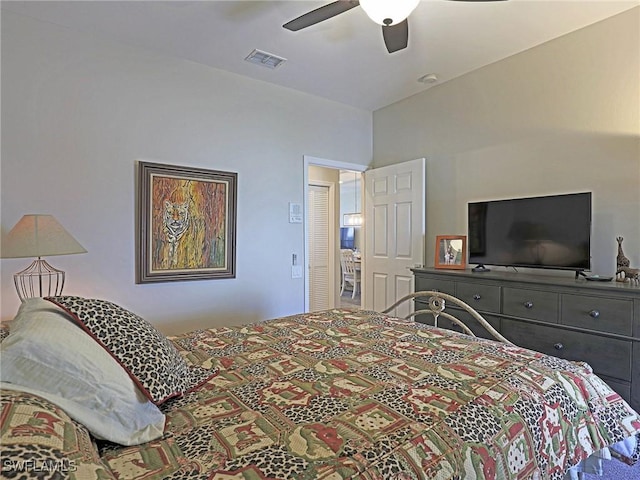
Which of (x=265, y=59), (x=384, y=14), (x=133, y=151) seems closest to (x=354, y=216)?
(x=265, y=59)

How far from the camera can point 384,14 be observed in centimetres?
183

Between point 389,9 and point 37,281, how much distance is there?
2.87 meters

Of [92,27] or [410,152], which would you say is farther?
[410,152]

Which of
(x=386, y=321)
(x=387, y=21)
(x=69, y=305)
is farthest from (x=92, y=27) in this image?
(x=386, y=321)

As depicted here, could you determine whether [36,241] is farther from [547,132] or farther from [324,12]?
[547,132]

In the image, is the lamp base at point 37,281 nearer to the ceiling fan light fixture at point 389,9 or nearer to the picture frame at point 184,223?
the picture frame at point 184,223

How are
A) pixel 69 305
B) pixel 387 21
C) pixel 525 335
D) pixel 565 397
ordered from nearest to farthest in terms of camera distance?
1. pixel 69 305
2. pixel 565 397
3. pixel 387 21
4. pixel 525 335

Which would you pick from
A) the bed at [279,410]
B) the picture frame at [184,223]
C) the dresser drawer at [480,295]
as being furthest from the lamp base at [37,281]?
the dresser drawer at [480,295]

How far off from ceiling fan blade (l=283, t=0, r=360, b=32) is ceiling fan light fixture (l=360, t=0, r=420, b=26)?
0.61 ft

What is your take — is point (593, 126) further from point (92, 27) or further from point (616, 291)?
point (92, 27)

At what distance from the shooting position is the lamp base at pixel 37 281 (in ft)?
8.20

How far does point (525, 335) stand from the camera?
2.67 metres

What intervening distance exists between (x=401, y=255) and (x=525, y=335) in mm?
1622

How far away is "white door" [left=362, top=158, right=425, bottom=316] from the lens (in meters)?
3.91
